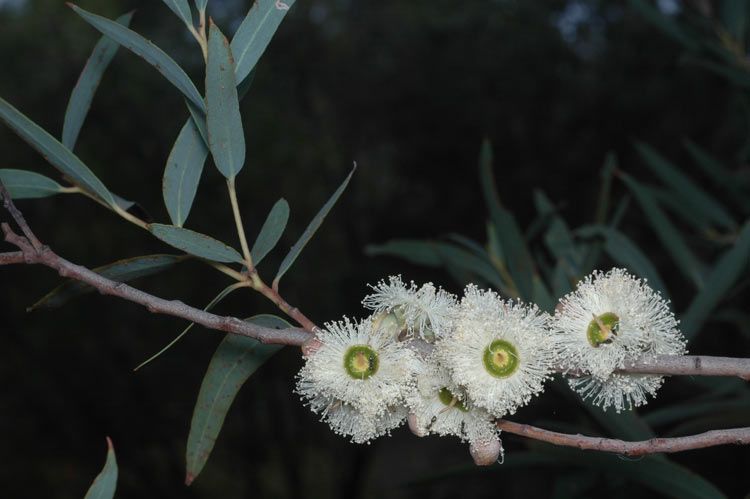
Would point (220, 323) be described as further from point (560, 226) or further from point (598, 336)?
point (560, 226)

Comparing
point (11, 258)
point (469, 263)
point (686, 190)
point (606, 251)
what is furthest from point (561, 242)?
point (11, 258)

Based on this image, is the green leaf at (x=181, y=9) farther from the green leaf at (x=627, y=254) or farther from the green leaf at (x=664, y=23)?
the green leaf at (x=664, y=23)

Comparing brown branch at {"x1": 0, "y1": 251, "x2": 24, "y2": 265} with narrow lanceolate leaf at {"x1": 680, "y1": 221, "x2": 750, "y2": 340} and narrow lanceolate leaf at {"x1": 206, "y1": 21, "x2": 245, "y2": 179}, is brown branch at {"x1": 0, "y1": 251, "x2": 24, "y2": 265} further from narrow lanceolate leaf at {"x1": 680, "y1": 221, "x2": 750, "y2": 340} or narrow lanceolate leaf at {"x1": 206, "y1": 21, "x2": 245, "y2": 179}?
narrow lanceolate leaf at {"x1": 680, "y1": 221, "x2": 750, "y2": 340}

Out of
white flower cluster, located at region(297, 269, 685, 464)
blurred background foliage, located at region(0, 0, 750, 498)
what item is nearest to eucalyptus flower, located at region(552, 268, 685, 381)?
white flower cluster, located at region(297, 269, 685, 464)

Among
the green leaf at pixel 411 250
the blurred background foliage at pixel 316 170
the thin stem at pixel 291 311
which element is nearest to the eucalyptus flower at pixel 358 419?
the thin stem at pixel 291 311

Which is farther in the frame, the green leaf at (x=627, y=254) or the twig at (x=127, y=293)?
the green leaf at (x=627, y=254)

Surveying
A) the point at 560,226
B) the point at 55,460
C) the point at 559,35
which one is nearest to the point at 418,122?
the point at 559,35
